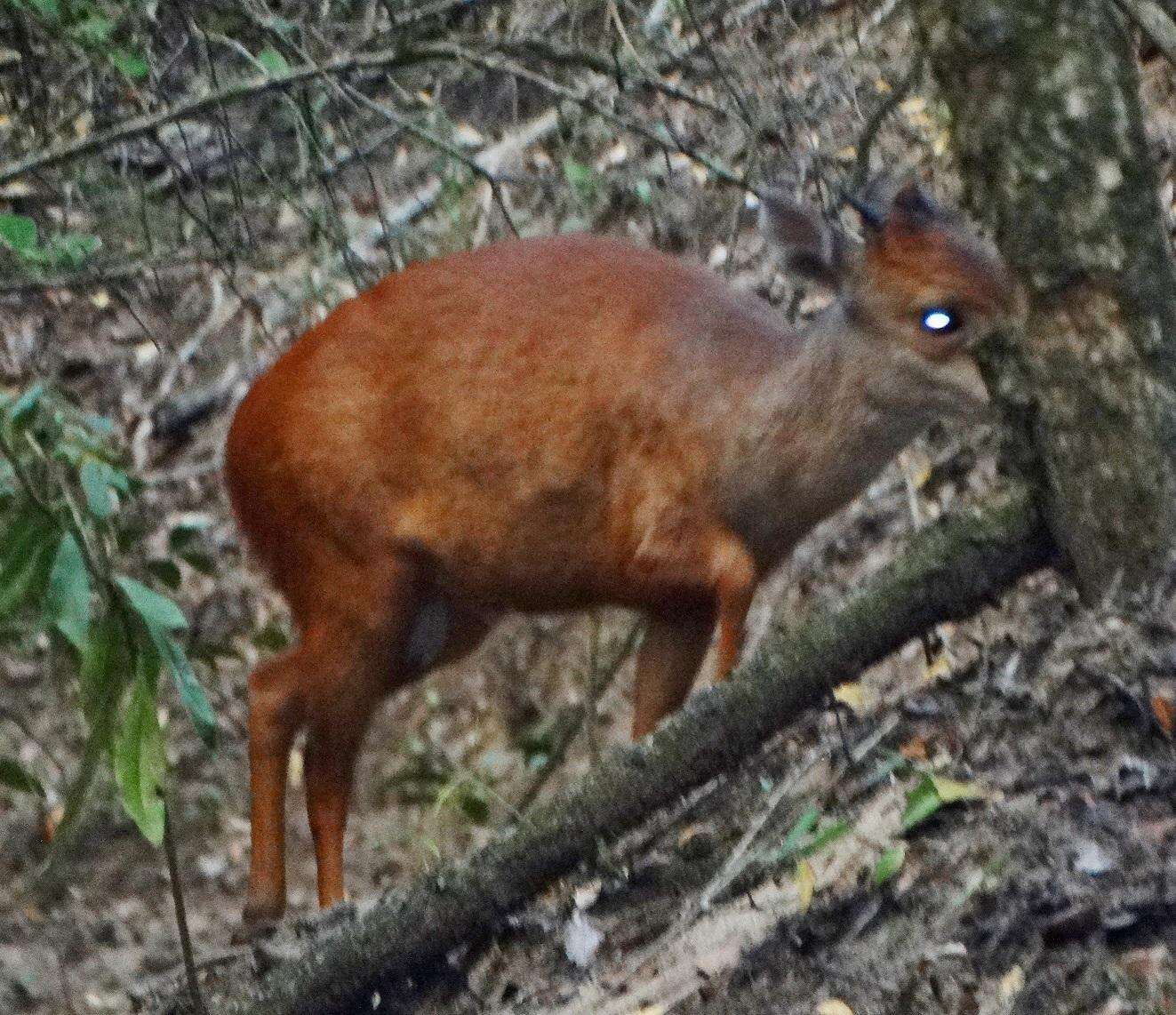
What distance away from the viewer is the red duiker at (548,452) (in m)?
5.98

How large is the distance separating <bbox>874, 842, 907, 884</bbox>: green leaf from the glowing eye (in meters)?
1.68

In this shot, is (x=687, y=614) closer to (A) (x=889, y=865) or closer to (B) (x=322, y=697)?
(B) (x=322, y=697)

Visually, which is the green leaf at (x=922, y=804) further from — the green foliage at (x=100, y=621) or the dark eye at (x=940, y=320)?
the green foliage at (x=100, y=621)

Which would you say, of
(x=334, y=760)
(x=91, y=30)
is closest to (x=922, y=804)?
(x=334, y=760)

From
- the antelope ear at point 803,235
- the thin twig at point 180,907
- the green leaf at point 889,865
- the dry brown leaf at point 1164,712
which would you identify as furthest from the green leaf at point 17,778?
the antelope ear at point 803,235

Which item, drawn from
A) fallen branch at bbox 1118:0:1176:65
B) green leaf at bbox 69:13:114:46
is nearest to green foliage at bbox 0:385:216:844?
green leaf at bbox 69:13:114:46

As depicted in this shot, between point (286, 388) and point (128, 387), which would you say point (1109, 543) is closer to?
point (286, 388)

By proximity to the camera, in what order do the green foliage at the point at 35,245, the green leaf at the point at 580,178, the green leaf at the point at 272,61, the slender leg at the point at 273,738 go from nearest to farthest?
the green foliage at the point at 35,245 < the green leaf at the point at 272,61 < the slender leg at the point at 273,738 < the green leaf at the point at 580,178

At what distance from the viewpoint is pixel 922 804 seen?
4.71 m

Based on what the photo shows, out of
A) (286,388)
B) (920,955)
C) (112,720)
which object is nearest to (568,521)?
(286,388)

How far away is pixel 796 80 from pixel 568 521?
3.35m

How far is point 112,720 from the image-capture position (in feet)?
11.3

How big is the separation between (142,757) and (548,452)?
3.00 m

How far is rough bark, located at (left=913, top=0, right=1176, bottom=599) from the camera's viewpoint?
4.89 m
